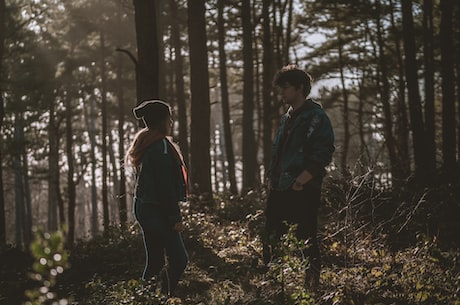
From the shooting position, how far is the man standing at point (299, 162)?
5543mm

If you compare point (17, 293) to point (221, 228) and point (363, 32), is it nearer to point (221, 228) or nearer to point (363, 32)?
point (221, 228)

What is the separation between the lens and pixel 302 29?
24000 millimetres

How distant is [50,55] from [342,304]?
89.4ft

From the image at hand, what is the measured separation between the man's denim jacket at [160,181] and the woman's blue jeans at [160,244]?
0.06 metres

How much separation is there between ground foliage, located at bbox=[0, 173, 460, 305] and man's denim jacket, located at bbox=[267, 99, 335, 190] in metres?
0.59

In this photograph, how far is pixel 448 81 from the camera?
14320 mm

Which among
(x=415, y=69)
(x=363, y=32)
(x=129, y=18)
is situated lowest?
(x=415, y=69)

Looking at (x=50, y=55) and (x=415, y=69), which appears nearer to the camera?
(x=415, y=69)

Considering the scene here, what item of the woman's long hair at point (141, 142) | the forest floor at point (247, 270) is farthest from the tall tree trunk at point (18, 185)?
the woman's long hair at point (141, 142)

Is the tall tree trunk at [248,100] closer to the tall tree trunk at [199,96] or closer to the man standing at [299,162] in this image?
the tall tree trunk at [199,96]

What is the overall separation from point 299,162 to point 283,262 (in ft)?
3.93

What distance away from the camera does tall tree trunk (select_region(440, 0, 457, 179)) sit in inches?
548

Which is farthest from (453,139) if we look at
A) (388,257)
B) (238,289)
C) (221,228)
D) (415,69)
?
(238,289)

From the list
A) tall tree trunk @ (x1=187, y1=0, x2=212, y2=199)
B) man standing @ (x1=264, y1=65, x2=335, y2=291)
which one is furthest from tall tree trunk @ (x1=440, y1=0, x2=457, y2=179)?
man standing @ (x1=264, y1=65, x2=335, y2=291)
